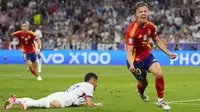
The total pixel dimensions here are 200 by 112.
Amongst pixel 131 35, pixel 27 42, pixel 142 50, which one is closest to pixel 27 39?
pixel 27 42

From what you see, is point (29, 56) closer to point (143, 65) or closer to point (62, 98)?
point (143, 65)

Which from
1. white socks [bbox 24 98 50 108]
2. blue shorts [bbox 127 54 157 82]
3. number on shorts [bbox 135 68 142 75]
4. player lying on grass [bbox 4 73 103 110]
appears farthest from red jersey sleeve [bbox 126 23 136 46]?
white socks [bbox 24 98 50 108]

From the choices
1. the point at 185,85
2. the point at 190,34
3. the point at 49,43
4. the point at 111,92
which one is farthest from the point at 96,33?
the point at 111,92

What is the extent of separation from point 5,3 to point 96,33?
971 centimetres

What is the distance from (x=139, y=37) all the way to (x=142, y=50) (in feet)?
1.37

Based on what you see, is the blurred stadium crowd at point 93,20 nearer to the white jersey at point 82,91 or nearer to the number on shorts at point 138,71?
the number on shorts at point 138,71

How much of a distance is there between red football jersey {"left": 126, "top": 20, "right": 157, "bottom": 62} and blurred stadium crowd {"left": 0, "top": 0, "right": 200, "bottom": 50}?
Answer: 28.0 m

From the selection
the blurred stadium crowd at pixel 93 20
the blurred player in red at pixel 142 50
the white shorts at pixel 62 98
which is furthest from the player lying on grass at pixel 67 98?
the blurred stadium crowd at pixel 93 20

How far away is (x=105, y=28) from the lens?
1858 inches

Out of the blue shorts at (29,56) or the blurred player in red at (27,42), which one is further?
the blue shorts at (29,56)

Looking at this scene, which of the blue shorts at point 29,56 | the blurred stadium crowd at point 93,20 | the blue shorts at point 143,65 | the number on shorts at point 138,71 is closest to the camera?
the blue shorts at point 143,65

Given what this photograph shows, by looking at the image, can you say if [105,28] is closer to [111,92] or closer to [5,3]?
[5,3]

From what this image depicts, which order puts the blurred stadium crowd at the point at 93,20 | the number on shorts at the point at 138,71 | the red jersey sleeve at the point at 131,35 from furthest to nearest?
the blurred stadium crowd at the point at 93,20 < the number on shorts at the point at 138,71 < the red jersey sleeve at the point at 131,35

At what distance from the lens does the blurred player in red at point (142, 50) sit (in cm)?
1462
